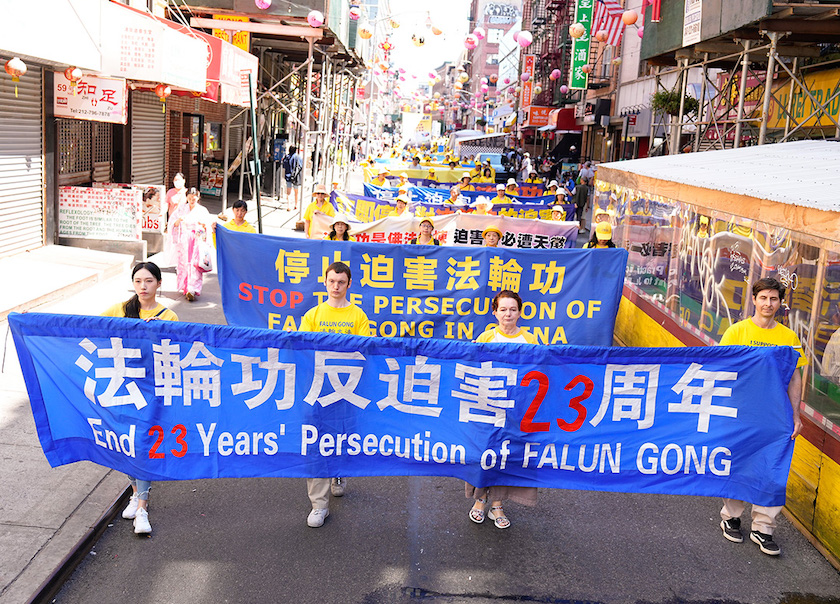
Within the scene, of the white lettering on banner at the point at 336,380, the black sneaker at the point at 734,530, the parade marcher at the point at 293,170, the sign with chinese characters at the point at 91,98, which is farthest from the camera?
the parade marcher at the point at 293,170

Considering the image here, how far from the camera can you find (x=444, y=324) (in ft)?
29.9

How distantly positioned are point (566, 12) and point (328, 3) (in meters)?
33.3

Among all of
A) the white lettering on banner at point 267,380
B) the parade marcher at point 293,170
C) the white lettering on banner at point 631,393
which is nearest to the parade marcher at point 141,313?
the white lettering on banner at point 267,380

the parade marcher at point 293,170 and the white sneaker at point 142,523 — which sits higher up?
the parade marcher at point 293,170

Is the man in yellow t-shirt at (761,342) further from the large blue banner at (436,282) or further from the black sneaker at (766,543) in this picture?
the large blue banner at (436,282)

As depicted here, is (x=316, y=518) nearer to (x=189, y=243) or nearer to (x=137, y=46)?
(x=189, y=243)

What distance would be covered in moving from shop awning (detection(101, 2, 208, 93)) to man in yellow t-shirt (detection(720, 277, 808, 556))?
10537 millimetres

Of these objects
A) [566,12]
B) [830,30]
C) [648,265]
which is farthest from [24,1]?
[566,12]

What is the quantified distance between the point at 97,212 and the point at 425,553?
441 inches

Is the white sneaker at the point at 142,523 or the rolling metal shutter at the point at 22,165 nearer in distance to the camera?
the white sneaker at the point at 142,523

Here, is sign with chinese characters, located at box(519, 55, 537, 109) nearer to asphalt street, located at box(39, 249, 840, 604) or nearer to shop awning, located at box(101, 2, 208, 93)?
shop awning, located at box(101, 2, 208, 93)

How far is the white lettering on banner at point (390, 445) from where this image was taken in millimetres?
5367

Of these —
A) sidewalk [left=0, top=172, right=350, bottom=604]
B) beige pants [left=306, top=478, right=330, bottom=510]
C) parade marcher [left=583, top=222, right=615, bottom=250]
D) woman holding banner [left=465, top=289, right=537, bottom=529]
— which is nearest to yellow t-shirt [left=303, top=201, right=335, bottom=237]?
sidewalk [left=0, top=172, right=350, bottom=604]

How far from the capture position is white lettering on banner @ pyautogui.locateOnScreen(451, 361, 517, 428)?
5320 mm
